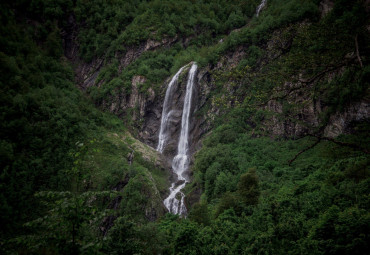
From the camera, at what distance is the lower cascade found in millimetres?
27156

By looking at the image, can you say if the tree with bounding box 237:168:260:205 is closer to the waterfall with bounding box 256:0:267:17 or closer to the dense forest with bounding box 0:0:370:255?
the dense forest with bounding box 0:0:370:255

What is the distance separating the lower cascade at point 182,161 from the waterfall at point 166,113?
0.59ft

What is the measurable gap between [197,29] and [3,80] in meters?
45.2

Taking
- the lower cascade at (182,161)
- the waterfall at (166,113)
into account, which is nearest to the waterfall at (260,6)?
the lower cascade at (182,161)

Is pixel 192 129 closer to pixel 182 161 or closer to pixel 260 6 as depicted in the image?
pixel 182 161

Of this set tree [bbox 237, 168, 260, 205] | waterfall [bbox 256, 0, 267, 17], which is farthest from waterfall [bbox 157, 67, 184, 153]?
waterfall [bbox 256, 0, 267, 17]

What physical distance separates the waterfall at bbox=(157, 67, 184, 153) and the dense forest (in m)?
1.57

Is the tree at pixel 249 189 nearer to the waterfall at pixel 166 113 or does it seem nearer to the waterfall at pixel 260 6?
the waterfall at pixel 166 113

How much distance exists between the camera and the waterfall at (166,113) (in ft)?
129

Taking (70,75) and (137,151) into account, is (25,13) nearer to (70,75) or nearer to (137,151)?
(70,75)

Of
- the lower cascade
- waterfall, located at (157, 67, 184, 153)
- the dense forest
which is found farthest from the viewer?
waterfall, located at (157, 67, 184, 153)

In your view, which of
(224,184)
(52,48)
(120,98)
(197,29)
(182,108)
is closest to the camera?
(224,184)

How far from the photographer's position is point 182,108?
39.8m

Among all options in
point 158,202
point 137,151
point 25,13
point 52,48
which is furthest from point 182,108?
point 25,13
